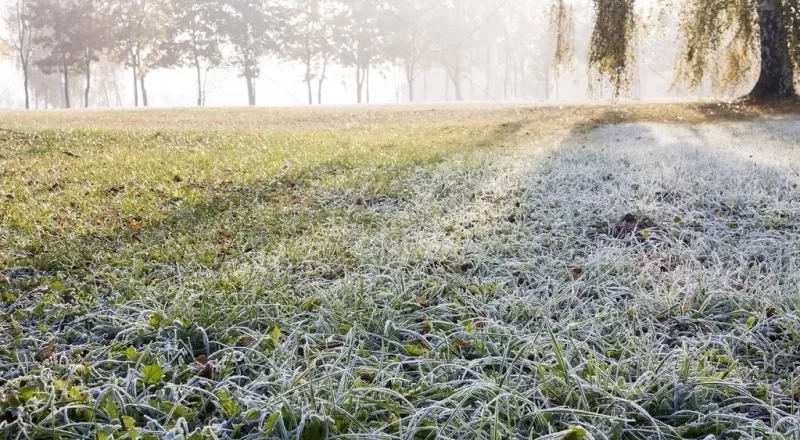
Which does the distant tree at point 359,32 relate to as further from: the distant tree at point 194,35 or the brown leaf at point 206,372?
the brown leaf at point 206,372

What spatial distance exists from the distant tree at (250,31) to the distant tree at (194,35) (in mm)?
785

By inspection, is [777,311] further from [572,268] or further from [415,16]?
[415,16]

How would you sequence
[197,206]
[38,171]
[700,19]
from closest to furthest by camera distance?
[197,206], [38,171], [700,19]

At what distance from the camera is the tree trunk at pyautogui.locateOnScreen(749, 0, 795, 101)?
1296cm

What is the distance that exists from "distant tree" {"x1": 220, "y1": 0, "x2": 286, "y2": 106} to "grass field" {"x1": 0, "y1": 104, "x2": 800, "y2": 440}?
3639 centimetres

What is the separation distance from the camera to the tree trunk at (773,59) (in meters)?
13.0

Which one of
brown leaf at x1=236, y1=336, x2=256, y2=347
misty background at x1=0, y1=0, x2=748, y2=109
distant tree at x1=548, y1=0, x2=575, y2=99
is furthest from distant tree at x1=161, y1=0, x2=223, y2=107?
brown leaf at x1=236, y1=336, x2=256, y2=347

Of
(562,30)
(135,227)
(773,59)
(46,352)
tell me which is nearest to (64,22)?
(562,30)

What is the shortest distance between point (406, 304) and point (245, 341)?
87 cm

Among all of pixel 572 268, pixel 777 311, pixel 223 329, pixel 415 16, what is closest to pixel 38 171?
pixel 223 329

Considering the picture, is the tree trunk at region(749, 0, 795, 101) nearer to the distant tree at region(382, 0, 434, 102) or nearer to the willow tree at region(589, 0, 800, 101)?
the willow tree at region(589, 0, 800, 101)

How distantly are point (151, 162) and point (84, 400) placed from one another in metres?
5.83

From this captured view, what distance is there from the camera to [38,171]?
6719 mm

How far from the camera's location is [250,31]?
134 feet
